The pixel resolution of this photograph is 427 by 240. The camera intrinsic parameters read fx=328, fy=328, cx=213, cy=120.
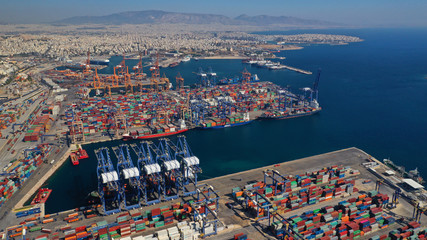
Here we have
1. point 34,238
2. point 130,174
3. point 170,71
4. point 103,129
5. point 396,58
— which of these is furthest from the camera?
point 396,58

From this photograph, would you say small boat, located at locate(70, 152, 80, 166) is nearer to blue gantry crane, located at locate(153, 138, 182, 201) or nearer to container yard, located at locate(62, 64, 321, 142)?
container yard, located at locate(62, 64, 321, 142)

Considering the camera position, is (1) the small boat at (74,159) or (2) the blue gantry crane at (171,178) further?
(1) the small boat at (74,159)

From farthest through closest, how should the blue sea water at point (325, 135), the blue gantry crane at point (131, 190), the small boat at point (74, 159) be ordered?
the small boat at point (74, 159) < the blue sea water at point (325, 135) < the blue gantry crane at point (131, 190)

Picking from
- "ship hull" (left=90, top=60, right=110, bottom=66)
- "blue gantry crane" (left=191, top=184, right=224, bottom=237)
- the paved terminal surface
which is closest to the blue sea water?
the paved terminal surface

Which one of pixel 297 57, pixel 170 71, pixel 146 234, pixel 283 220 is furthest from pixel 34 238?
pixel 297 57

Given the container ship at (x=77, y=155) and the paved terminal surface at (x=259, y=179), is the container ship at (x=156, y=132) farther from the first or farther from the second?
the paved terminal surface at (x=259, y=179)

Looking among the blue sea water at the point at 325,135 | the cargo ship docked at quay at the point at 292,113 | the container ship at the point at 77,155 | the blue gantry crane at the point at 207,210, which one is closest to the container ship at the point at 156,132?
the blue sea water at the point at 325,135

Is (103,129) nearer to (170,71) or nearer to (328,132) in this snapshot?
(328,132)
